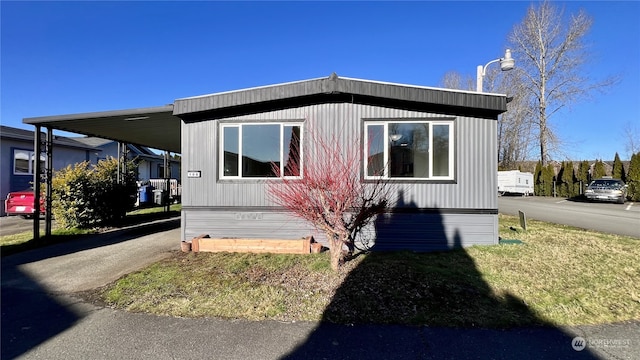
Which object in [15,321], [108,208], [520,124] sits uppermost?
[520,124]

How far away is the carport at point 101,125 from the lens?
23.3ft

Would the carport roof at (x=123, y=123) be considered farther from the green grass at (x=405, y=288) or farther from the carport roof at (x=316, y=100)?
the green grass at (x=405, y=288)

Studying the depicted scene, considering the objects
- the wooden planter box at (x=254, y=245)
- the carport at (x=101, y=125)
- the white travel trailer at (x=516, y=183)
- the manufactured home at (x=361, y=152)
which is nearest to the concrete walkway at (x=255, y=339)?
the wooden planter box at (x=254, y=245)

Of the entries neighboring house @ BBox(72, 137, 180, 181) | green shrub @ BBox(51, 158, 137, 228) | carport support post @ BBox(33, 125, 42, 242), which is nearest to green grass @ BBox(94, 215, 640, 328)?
carport support post @ BBox(33, 125, 42, 242)

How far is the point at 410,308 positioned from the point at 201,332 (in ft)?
7.86

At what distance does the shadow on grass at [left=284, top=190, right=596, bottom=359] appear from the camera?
286 centimetres

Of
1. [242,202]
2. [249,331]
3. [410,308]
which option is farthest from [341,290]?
[242,202]

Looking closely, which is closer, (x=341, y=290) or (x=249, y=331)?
(x=249, y=331)

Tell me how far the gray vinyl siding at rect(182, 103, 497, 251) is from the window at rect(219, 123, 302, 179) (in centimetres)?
16

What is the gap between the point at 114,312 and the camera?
3658mm

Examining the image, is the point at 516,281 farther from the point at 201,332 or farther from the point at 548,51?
the point at 548,51

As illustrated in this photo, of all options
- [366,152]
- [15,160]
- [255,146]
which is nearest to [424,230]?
[366,152]

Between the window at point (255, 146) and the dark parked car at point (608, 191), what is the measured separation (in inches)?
878

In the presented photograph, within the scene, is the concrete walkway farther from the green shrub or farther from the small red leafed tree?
the green shrub
